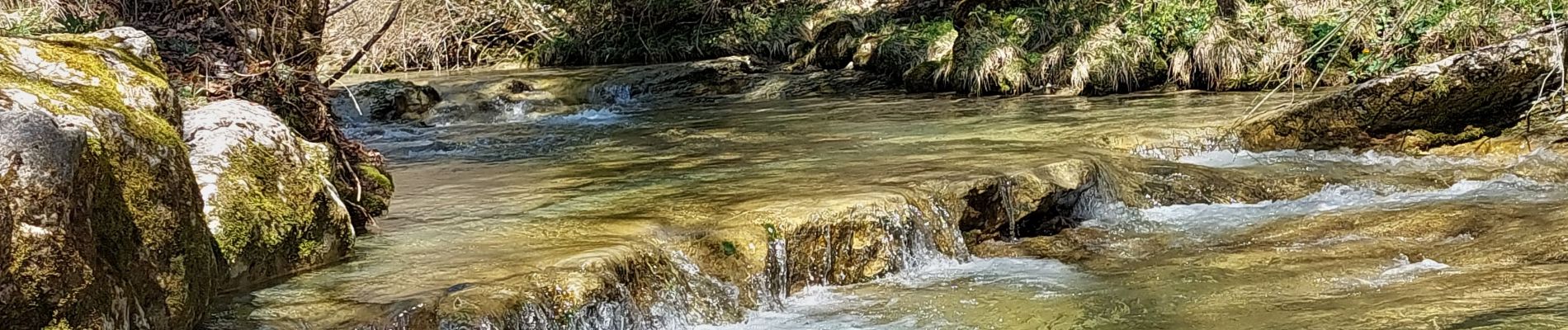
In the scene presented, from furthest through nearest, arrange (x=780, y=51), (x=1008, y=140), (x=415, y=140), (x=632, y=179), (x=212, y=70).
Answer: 1. (x=780, y=51)
2. (x=415, y=140)
3. (x=1008, y=140)
4. (x=632, y=179)
5. (x=212, y=70)

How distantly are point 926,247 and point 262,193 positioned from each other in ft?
9.01

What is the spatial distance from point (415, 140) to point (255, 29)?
4.62m

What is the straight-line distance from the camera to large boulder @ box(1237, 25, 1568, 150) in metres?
7.63

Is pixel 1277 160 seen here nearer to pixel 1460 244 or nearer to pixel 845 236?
pixel 1460 244

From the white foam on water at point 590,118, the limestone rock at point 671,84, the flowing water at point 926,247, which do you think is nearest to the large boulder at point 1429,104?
the flowing water at point 926,247

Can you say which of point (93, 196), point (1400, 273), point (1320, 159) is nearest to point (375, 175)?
point (93, 196)

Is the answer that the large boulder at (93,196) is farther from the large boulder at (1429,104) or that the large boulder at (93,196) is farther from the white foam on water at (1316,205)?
the large boulder at (1429,104)

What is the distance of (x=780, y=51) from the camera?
17.8 metres

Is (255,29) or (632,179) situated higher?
(255,29)

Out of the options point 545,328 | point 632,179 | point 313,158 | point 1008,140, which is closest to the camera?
point 545,328

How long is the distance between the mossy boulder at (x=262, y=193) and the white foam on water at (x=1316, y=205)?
3.70 metres

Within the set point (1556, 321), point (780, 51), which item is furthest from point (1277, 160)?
point (780, 51)

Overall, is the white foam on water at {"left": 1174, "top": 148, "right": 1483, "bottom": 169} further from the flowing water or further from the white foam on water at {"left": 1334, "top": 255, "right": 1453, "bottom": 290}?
the white foam on water at {"left": 1334, "top": 255, "right": 1453, "bottom": 290}

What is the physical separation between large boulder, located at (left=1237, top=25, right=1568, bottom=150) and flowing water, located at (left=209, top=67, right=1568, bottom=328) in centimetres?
23
